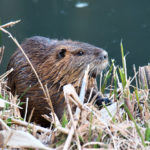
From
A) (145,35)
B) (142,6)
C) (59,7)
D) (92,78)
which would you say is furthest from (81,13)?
(92,78)

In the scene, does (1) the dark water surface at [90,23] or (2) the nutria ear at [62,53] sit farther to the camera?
(1) the dark water surface at [90,23]

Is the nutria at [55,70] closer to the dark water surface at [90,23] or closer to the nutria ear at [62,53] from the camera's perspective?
the nutria ear at [62,53]

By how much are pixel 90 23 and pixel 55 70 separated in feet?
19.3

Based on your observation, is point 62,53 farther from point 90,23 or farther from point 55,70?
point 90,23

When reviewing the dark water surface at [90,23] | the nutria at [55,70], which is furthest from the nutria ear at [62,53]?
the dark water surface at [90,23]

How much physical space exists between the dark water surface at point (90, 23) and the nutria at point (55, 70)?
3041mm

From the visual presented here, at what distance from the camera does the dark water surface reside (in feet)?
22.9

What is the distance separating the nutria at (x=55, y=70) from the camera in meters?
3.07

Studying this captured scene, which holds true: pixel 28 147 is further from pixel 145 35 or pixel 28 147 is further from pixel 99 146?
pixel 145 35

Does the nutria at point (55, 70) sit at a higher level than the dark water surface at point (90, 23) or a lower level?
lower

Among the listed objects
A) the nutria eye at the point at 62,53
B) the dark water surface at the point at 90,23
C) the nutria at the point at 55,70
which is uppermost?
the dark water surface at the point at 90,23

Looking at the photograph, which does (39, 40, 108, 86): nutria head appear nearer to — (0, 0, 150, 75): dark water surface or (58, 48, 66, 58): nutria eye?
(58, 48, 66, 58): nutria eye

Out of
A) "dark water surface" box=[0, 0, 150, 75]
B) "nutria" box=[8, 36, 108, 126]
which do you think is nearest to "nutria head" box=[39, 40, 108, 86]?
"nutria" box=[8, 36, 108, 126]

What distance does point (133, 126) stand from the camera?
1.93 meters
